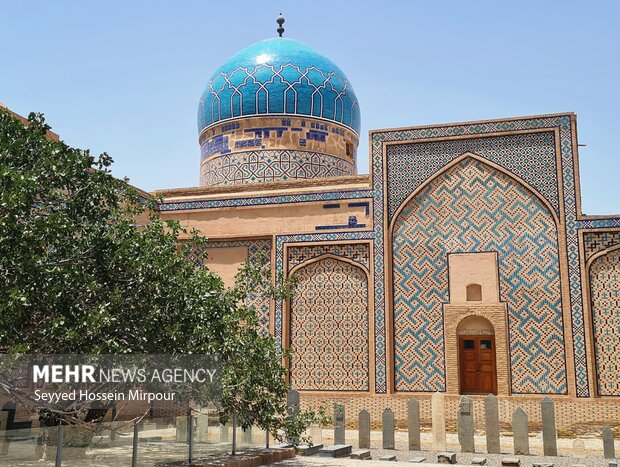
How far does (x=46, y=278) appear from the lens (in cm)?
658

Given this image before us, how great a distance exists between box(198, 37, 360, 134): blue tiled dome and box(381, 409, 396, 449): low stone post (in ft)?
29.2

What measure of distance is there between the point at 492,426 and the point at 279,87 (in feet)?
33.4

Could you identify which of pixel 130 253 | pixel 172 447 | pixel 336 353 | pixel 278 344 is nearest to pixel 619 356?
pixel 336 353

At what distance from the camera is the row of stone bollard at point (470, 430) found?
10758 millimetres

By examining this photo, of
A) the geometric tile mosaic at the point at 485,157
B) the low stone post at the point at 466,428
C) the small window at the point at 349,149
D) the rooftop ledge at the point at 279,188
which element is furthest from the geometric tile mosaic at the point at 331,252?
the small window at the point at 349,149

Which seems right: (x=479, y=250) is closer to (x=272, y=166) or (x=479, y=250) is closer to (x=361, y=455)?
(x=361, y=455)

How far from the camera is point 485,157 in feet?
44.8

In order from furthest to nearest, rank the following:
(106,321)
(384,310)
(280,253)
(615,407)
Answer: (280,253) < (384,310) < (615,407) < (106,321)

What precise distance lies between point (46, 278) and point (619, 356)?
9.75 meters

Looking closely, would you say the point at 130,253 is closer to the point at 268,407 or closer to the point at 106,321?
the point at 106,321

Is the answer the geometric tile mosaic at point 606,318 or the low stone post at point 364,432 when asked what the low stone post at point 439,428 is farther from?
the geometric tile mosaic at point 606,318

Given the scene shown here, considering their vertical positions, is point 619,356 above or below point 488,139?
below

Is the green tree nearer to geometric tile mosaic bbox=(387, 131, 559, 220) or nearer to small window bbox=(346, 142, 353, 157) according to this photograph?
geometric tile mosaic bbox=(387, 131, 559, 220)

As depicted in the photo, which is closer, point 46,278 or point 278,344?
point 46,278
